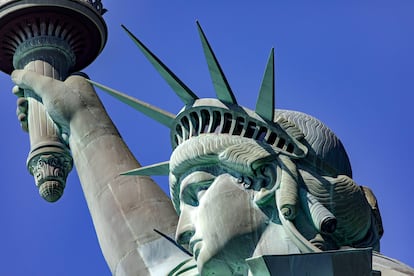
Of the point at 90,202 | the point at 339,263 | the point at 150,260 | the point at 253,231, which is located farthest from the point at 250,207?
the point at 90,202

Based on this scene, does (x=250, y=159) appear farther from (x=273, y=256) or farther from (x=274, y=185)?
(x=273, y=256)

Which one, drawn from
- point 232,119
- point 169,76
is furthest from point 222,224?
A: point 169,76

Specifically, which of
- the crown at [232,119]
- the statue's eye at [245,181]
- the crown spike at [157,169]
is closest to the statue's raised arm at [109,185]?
the crown spike at [157,169]

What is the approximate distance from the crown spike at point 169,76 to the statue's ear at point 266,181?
117cm

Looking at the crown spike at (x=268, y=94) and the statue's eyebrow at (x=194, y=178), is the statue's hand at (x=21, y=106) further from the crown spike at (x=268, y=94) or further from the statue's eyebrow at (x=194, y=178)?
the crown spike at (x=268, y=94)

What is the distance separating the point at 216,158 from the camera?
43.3ft

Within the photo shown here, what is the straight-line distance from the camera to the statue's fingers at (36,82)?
70.4 feet

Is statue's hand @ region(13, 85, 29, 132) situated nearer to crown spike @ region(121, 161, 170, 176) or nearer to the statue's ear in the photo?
crown spike @ region(121, 161, 170, 176)

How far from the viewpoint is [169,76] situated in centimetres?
1377

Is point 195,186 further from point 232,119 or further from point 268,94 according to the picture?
point 268,94

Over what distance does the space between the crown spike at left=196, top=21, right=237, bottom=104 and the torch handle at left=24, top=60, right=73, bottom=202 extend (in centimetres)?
768

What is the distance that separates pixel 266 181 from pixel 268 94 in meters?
0.84

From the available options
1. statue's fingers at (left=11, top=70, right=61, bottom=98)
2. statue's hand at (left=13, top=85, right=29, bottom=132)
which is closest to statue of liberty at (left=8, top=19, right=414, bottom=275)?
statue's fingers at (left=11, top=70, right=61, bottom=98)

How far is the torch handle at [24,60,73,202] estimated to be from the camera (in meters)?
20.8
